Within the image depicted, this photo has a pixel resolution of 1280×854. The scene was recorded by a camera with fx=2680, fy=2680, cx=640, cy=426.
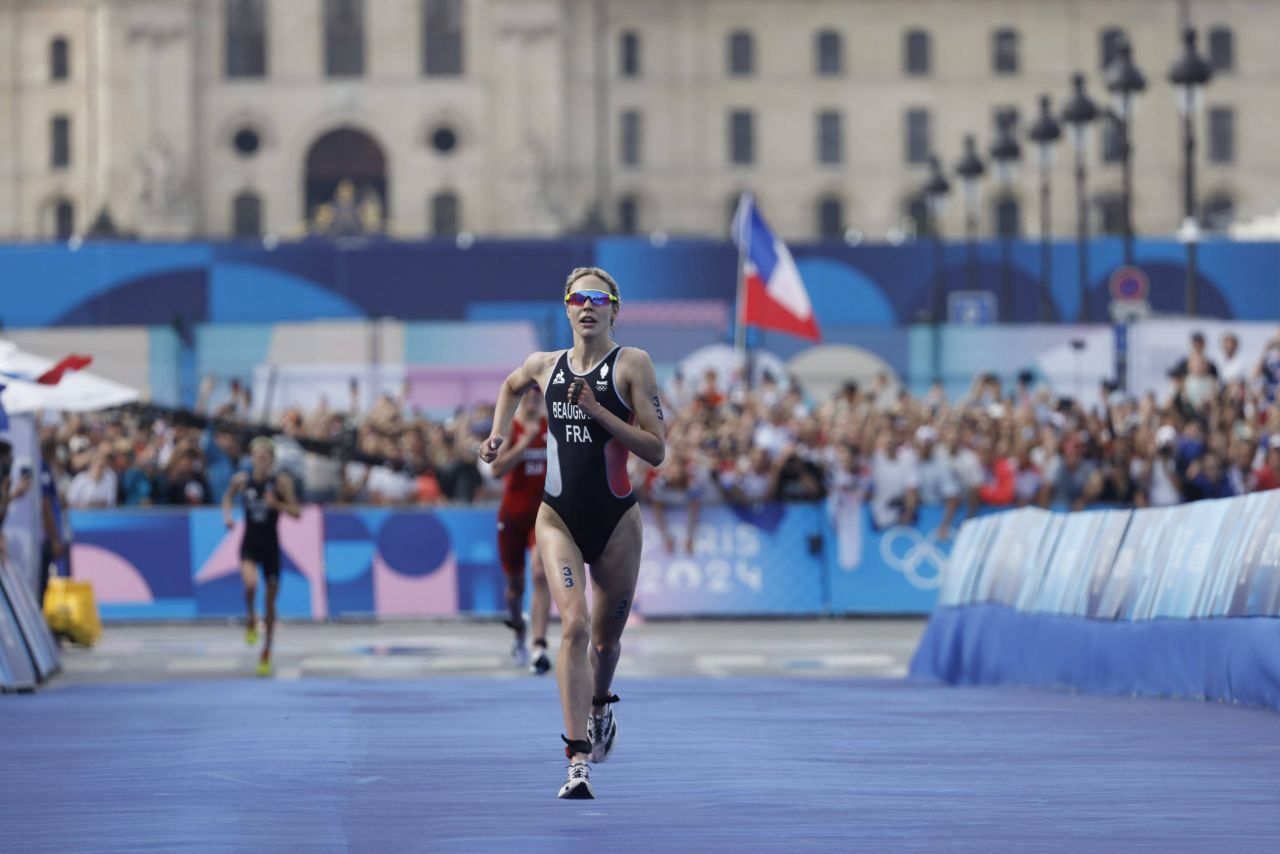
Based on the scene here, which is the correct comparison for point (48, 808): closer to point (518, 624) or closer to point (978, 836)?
point (978, 836)

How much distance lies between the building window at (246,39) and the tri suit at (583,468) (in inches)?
3330

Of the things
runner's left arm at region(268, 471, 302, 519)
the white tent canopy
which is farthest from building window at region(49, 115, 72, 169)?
runner's left arm at region(268, 471, 302, 519)

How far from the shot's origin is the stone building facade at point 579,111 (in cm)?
9250

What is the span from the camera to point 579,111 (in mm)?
96688

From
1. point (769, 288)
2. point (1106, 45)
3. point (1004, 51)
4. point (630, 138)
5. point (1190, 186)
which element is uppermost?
point (1004, 51)

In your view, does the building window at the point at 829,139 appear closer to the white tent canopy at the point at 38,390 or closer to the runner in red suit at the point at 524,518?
the white tent canopy at the point at 38,390

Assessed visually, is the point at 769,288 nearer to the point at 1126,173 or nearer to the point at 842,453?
the point at 1126,173

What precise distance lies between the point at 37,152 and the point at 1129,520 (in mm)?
87127

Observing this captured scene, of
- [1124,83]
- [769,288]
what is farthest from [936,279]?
[1124,83]

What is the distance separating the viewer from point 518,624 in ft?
61.4

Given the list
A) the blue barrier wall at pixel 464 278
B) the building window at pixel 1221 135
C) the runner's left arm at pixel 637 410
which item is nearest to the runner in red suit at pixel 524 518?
the runner's left arm at pixel 637 410

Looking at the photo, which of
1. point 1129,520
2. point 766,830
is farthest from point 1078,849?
point 1129,520

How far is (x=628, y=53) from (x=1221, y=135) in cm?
2289

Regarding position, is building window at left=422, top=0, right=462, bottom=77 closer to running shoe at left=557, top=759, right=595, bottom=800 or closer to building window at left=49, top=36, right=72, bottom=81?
building window at left=49, top=36, right=72, bottom=81
